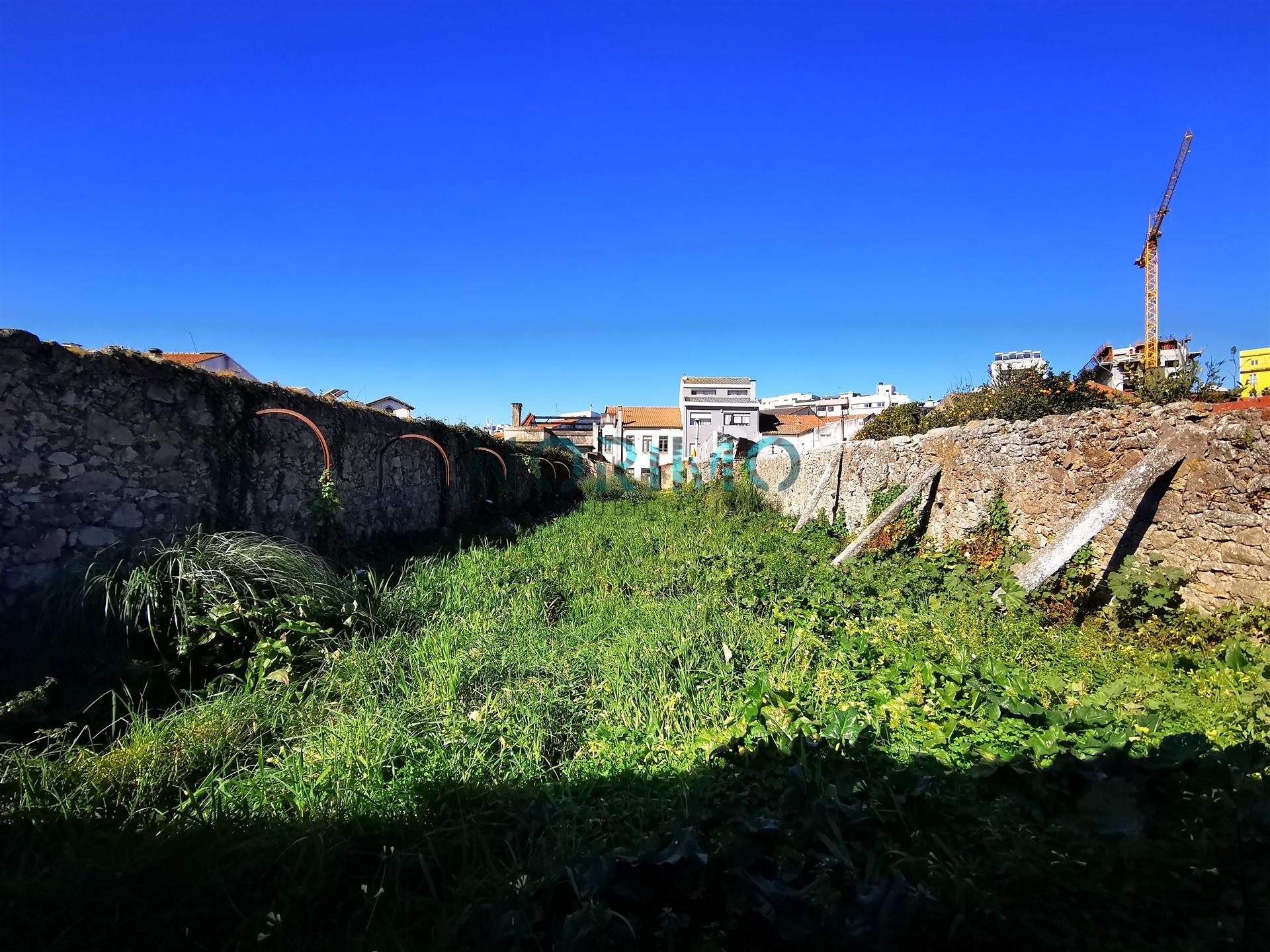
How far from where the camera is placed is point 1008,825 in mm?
2043

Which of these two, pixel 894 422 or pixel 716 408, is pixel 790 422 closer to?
pixel 716 408

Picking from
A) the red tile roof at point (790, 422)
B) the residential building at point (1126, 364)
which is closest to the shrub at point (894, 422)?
the residential building at point (1126, 364)

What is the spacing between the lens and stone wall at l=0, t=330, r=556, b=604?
4.03 m

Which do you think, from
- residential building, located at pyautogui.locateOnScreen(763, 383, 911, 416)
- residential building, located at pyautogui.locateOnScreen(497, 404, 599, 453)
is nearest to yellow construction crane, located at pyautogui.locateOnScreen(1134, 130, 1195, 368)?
residential building, located at pyautogui.locateOnScreen(763, 383, 911, 416)

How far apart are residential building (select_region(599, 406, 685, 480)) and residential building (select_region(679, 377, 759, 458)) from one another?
1.82 metres

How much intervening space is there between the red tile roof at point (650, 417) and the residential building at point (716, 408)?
7.55ft

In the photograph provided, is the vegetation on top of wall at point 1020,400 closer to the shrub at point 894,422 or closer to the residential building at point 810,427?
the shrub at point 894,422

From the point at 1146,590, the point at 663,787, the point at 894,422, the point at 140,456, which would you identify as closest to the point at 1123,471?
the point at 1146,590

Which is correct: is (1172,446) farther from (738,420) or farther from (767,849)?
(738,420)

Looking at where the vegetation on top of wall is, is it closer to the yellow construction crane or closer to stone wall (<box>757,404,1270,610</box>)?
stone wall (<box>757,404,1270,610</box>)

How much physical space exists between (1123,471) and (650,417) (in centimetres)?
4829

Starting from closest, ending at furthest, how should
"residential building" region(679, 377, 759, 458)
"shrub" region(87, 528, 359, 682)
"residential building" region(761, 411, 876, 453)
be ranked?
"shrub" region(87, 528, 359, 682) < "residential building" region(761, 411, 876, 453) < "residential building" region(679, 377, 759, 458)

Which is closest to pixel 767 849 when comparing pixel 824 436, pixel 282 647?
pixel 282 647

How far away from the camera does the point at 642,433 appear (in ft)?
169
